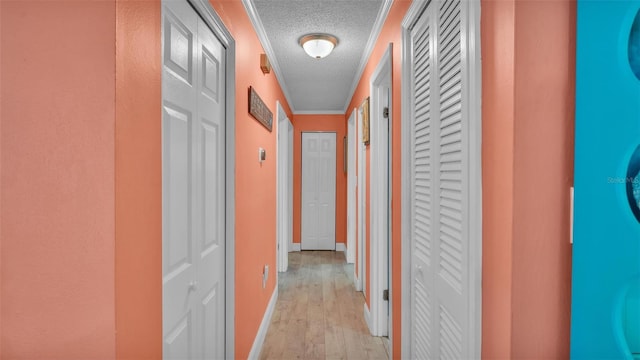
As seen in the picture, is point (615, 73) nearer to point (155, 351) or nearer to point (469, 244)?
point (469, 244)

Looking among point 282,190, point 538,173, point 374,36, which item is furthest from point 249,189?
point 282,190

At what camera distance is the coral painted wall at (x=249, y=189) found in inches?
79.2

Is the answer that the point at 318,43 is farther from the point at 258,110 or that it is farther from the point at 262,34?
the point at 258,110

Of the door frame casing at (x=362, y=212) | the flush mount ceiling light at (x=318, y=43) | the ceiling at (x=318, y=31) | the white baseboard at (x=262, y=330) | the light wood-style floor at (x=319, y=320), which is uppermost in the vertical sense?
the ceiling at (x=318, y=31)

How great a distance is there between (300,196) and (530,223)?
5.08 meters

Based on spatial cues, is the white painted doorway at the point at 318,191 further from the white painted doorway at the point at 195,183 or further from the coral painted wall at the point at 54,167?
the coral painted wall at the point at 54,167

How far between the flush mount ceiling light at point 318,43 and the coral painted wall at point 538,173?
6.33 ft

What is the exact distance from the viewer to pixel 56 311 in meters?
0.85

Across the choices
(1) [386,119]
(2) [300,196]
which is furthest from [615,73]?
(2) [300,196]

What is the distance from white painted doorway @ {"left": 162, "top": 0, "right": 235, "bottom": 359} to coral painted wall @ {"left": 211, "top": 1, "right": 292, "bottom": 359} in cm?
10

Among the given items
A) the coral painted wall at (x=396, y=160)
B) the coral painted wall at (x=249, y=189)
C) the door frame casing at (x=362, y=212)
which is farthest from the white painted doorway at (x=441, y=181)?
the door frame casing at (x=362, y=212)

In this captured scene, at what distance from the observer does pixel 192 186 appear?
1.47 metres

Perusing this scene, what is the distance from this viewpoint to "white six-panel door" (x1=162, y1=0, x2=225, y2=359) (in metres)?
1.25

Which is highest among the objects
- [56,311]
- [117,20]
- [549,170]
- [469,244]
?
[117,20]
